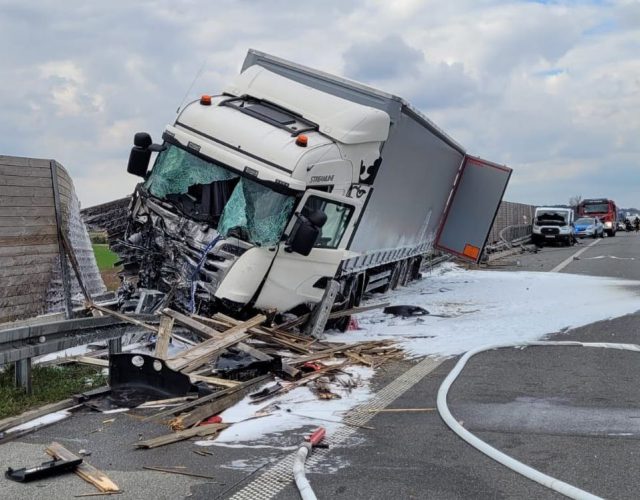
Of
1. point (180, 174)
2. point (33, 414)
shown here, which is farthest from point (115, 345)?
point (180, 174)

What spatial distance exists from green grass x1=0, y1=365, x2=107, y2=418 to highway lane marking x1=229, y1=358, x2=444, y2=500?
2.56 m

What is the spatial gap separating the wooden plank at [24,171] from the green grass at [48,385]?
11.0ft

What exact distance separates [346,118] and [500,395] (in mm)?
4775

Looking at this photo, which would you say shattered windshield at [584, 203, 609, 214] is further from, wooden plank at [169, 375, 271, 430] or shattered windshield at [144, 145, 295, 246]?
wooden plank at [169, 375, 271, 430]

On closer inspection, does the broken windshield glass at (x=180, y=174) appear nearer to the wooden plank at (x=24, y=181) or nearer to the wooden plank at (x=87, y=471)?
the wooden plank at (x=24, y=181)

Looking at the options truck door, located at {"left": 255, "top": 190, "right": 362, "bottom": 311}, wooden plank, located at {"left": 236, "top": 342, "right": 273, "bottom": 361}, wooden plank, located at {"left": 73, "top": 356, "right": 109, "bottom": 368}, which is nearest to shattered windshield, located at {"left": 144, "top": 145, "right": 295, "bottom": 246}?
truck door, located at {"left": 255, "top": 190, "right": 362, "bottom": 311}

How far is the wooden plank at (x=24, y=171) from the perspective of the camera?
9.70 meters

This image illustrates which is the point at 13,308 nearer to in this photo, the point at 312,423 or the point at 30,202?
the point at 30,202

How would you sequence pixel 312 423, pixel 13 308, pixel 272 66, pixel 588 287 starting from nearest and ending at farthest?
pixel 312 423, pixel 13 308, pixel 272 66, pixel 588 287

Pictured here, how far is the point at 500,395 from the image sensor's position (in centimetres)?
693

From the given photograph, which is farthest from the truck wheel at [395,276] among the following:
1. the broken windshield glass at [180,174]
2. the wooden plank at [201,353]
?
the wooden plank at [201,353]

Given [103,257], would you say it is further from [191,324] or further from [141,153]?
[191,324]

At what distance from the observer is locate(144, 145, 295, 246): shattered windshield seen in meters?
9.04

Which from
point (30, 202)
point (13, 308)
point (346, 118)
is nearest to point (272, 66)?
point (346, 118)
